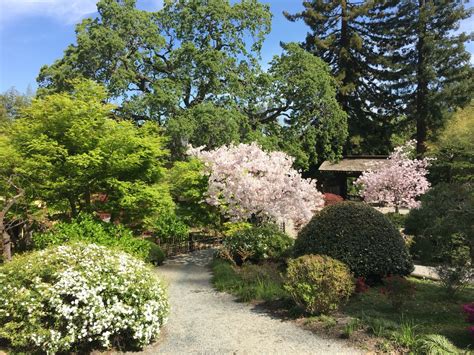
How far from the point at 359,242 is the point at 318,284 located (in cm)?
228

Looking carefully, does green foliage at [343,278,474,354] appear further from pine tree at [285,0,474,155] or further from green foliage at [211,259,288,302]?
pine tree at [285,0,474,155]

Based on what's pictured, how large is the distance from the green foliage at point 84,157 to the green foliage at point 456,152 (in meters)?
11.1

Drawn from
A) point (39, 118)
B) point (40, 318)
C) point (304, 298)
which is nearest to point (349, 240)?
point (304, 298)

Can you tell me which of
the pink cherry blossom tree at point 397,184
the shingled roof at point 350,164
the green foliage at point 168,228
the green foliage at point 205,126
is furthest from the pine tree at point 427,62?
the green foliage at point 168,228

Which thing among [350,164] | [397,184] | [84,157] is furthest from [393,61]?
[84,157]

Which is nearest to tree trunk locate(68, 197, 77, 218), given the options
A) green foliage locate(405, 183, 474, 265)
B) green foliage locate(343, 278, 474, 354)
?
green foliage locate(343, 278, 474, 354)

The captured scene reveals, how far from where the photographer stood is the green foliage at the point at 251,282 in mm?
8828

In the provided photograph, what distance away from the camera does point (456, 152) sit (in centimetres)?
2088

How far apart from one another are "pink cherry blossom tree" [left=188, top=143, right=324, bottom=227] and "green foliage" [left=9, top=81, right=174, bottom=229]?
199cm

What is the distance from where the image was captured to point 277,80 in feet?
78.3

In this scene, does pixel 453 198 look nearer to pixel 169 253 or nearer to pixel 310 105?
pixel 169 253

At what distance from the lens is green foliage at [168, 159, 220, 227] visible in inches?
602

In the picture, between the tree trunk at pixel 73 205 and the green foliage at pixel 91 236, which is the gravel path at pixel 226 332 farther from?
the tree trunk at pixel 73 205

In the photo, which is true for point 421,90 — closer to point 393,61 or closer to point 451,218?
point 393,61
